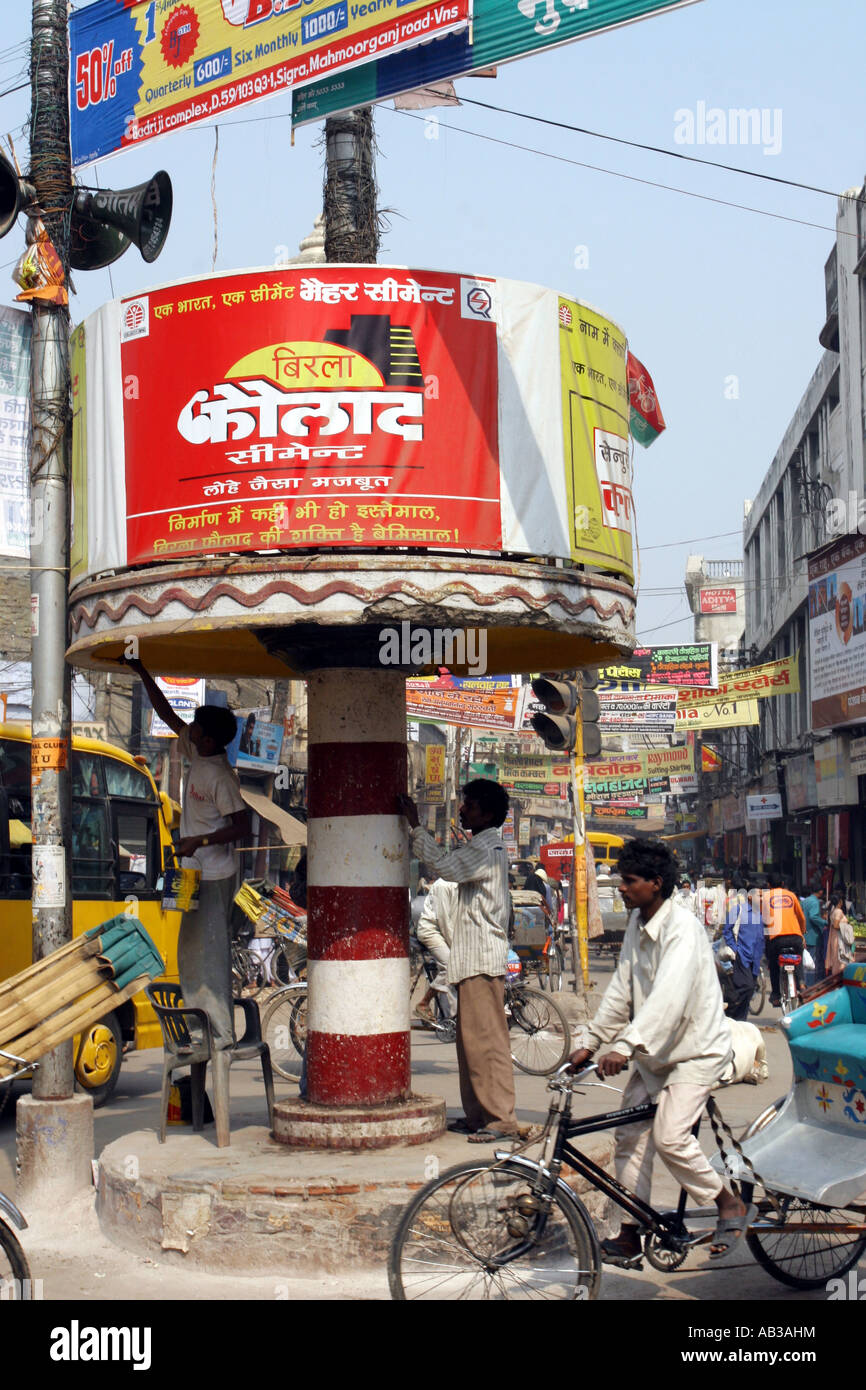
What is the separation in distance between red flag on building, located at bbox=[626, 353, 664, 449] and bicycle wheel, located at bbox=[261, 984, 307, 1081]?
5.82 m

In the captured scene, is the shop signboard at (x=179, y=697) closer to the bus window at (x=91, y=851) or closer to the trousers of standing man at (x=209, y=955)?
the bus window at (x=91, y=851)

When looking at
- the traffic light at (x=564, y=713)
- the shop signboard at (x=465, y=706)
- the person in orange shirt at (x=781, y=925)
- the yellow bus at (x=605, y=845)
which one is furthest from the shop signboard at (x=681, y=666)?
the person in orange shirt at (x=781, y=925)

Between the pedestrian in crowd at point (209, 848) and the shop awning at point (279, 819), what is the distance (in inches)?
739

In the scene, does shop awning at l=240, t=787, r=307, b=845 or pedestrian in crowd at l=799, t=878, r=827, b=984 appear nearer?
pedestrian in crowd at l=799, t=878, r=827, b=984

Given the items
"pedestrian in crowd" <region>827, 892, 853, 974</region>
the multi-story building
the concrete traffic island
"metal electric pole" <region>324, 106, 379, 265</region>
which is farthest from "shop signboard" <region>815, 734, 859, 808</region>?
the concrete traffic island

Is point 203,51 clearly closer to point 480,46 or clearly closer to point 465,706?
point 480,46

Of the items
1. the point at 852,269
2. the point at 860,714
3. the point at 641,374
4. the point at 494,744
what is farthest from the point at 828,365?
the point at 641,374

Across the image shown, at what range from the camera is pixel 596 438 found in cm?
693

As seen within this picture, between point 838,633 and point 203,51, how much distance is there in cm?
1860

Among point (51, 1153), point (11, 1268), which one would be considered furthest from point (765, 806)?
point (11, 1268)

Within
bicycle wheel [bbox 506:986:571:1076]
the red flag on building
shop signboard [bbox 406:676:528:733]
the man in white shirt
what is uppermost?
the red flag on building

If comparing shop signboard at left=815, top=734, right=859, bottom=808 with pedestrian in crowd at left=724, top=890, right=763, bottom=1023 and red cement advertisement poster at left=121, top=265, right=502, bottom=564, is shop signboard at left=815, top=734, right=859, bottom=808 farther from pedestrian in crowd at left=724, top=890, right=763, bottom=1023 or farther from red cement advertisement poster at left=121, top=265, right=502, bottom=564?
red cement advertisement poster at left=121, top=265, right=502, bottom=564

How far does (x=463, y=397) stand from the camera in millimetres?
6426

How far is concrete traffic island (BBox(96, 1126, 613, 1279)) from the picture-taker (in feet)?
19.2
